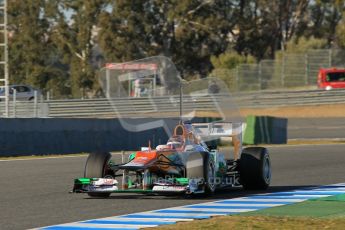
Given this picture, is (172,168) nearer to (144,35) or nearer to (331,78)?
(331,78)

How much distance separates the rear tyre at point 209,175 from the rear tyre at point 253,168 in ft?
3.19

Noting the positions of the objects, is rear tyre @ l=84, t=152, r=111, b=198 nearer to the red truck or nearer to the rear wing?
the rear wing

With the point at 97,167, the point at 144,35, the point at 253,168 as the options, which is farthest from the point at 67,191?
the point at 144,35

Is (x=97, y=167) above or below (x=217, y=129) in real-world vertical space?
below

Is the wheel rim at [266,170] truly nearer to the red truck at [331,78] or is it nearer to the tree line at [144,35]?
the red truck at [331,78]

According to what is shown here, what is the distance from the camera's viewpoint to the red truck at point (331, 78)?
60250 mm

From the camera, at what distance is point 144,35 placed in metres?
74.4

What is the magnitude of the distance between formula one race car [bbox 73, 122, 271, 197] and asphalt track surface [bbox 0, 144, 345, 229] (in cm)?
17

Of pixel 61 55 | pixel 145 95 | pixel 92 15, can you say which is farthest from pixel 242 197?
pixel 61 55

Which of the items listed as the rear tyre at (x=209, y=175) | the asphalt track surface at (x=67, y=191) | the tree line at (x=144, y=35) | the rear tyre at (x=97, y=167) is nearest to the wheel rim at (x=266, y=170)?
the asphalt track surface at (x=67, y=191)

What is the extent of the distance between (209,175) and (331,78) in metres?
47.9

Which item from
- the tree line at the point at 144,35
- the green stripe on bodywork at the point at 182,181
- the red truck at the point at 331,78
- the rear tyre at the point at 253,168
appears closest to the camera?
the green stripe on bodywork at the point at 182,181

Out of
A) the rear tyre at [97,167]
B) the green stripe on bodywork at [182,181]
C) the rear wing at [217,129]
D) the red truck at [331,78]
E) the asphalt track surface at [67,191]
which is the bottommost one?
the asphalt track surface at [67,191]

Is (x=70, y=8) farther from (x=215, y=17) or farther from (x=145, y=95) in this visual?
(x=145, y=95)
